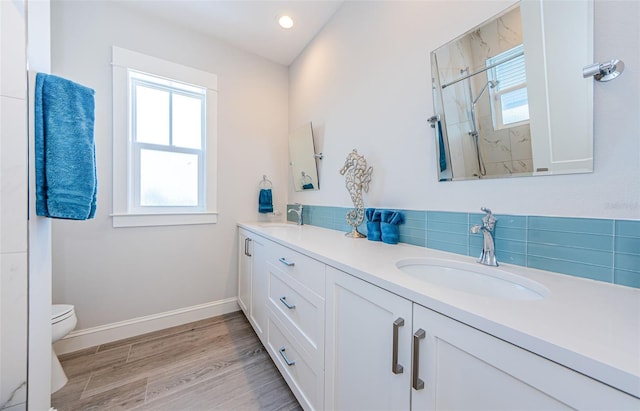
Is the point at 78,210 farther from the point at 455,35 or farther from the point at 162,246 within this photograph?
the point at 455,35

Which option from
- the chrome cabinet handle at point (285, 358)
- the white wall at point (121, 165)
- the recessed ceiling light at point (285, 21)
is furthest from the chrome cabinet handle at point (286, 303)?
the recessed ceiling light at point (285, 21)

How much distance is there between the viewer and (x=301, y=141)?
2.32m

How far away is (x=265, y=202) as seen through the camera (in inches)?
95.1

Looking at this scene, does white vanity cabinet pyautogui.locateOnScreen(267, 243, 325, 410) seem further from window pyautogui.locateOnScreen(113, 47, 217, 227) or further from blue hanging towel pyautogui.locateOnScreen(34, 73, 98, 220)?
window pyautogui.locateOnScreen(113, 47, 217, 227)

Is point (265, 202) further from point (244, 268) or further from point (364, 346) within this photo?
point (364, 346)

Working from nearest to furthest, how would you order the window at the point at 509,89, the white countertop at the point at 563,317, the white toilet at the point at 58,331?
1. the white countertop at the point at 563,317
2. the window at the point at 509,89
3. the white toilet at the point at 58,331

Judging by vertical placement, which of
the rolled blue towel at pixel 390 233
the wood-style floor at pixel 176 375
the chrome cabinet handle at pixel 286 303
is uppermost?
the rolled blue towel at pixel 390 233

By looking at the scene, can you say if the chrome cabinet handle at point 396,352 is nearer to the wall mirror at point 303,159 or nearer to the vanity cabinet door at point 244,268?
the vanity cabinet door at point 244,268

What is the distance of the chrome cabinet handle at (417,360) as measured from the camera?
62 centimetres

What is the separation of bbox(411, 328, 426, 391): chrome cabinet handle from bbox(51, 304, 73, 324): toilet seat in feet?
6.55

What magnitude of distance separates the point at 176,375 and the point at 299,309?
1024 millimetres

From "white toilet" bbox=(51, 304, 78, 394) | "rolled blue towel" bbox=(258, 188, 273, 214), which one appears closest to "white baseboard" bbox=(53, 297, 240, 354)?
"white toilet" bbox=(51, 304, 78, 394)

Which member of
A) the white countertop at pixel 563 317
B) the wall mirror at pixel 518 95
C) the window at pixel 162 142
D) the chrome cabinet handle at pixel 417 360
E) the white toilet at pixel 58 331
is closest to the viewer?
the white countertop at pixel 563 317

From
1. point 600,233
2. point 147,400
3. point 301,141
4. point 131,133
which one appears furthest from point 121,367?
point 600,233
